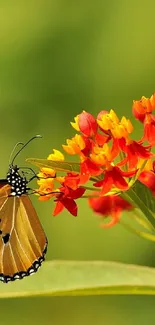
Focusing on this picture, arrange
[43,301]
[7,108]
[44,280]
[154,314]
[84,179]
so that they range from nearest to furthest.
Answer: [84,179] → [44,280] → [154,314] → [43,301] → [7,108]

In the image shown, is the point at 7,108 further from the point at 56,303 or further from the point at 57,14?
the point at 56,303

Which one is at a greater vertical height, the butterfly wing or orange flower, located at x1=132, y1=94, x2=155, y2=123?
→ orange flower, located at x1=132, y1=94, x2=155, y2=123

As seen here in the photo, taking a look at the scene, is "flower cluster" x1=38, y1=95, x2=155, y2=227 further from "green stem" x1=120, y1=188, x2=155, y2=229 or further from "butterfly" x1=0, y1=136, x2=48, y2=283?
"butterfly" x1=0, y1=136, x2=48, y2=283

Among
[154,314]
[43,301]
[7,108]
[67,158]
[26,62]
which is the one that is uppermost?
[26,62]

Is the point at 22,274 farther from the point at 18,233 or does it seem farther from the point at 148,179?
the point at 148,179

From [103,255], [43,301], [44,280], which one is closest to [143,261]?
[103,255]

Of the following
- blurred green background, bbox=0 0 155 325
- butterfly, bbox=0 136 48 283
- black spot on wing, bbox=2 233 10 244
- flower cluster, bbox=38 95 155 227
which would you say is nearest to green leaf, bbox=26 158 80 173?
flower cluster, bbox=38 95 155 227

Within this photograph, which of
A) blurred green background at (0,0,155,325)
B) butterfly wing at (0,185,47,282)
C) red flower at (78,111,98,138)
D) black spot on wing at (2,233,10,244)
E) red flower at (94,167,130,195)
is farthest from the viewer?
blurred green background at (0,0,155,325)
